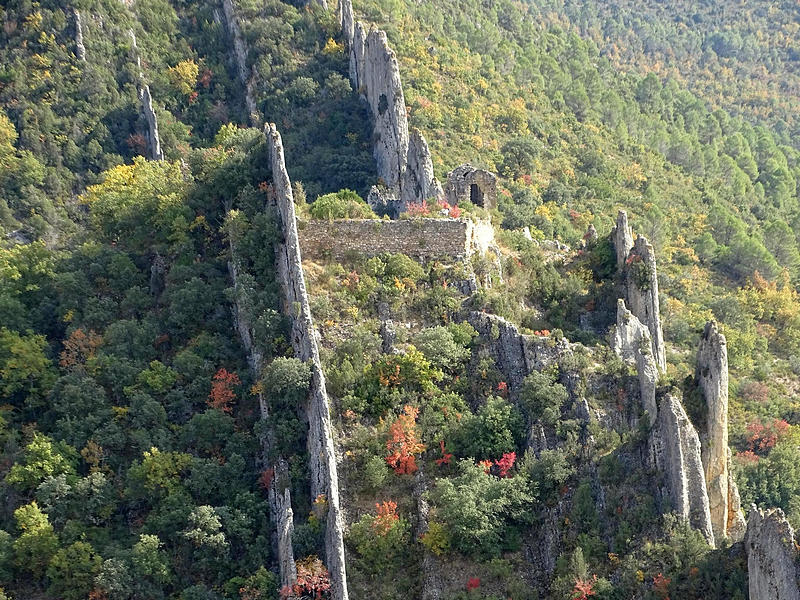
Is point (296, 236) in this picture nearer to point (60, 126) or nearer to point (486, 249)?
point (486, 249)

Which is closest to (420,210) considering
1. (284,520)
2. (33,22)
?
(284,520)

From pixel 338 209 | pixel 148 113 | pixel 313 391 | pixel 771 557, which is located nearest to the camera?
pixel 771 557

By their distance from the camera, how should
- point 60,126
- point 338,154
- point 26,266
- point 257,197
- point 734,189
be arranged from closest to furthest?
point 257,197 < point 26,266 < point 338,154 < point 60,126 < point 734,189

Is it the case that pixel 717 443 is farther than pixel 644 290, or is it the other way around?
pixel 644 290

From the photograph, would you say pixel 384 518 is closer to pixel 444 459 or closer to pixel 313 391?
pixel 444 459

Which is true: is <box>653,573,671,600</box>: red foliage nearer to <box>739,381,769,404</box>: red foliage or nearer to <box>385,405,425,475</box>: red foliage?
<box>385,405,425,475</box>: red foliage

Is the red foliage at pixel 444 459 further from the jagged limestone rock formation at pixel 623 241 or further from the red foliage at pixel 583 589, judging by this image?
the jagged limestone rock formation at pixel 623 241

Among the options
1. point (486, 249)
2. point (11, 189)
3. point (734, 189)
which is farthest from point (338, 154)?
point (734, 189)
